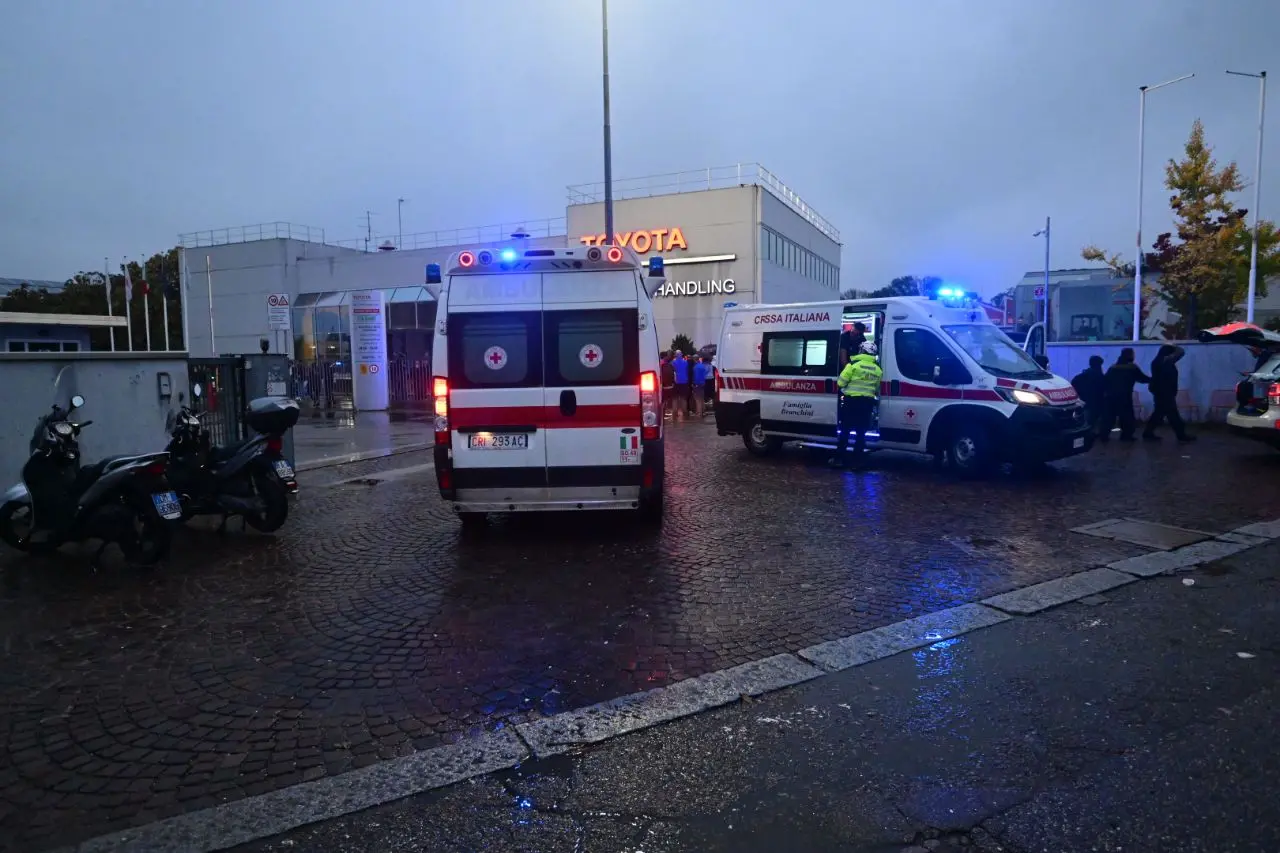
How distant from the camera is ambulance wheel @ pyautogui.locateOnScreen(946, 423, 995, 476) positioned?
1075 centimetres

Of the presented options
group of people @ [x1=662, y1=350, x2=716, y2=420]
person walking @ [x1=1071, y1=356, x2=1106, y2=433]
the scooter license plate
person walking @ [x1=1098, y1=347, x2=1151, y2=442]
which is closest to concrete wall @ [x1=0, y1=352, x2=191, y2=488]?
the scooter license plate

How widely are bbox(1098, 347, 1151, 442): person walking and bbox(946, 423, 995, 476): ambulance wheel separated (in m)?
5.04

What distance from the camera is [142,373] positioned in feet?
31.2

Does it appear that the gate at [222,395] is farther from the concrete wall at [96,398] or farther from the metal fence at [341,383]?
the metal fence at [341,383]

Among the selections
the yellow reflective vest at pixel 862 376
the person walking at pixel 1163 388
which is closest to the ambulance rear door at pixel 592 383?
the yellow reflective vest at pixel 862 376

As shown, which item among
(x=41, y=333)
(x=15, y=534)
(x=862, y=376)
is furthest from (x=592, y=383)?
(x=41, y=333)

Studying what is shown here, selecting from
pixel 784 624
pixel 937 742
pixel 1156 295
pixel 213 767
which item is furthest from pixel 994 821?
pixel 1156 295

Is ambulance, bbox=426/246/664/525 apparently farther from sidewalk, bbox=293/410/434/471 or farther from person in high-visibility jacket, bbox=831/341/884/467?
sidewalk, bbox=293/410/434/471

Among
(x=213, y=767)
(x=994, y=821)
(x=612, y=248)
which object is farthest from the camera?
(x=612, y=248)

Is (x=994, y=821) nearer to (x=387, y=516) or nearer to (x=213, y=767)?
(x=213, y=767)

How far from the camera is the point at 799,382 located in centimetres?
1278

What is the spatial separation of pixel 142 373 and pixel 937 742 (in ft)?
30.2

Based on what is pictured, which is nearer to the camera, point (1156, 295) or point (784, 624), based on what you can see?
point (784, 624)

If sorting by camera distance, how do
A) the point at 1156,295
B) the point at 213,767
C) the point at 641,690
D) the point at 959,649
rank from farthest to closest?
the point at 1156,295 < the point at 959,649 < the point at 641,690 < the point at 213,767
